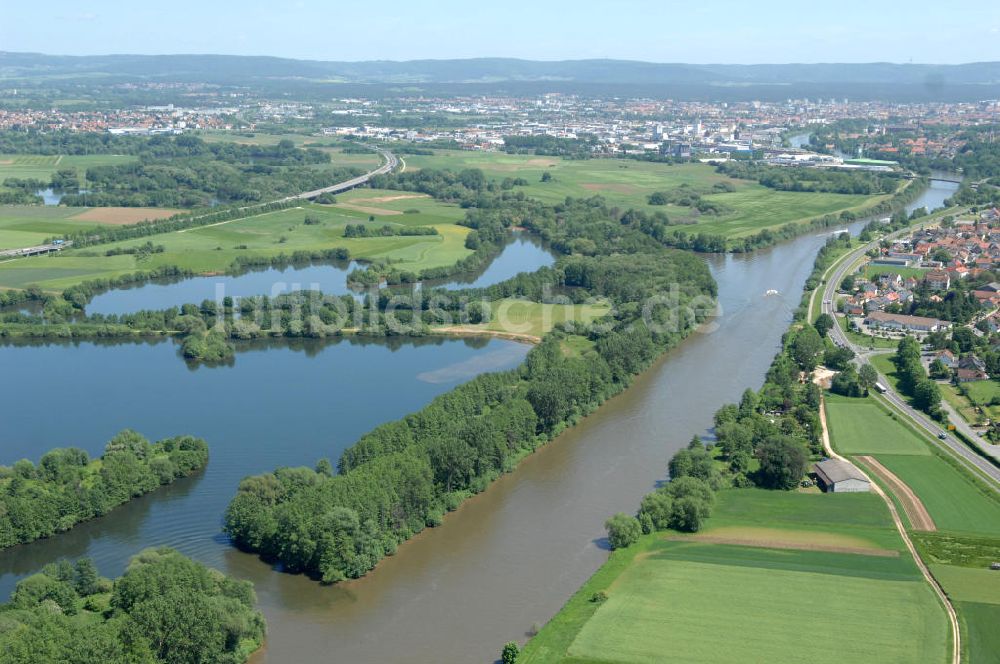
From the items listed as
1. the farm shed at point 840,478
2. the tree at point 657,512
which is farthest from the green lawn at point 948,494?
the tree at point 657,512

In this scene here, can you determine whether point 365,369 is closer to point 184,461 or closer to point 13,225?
point 184,461

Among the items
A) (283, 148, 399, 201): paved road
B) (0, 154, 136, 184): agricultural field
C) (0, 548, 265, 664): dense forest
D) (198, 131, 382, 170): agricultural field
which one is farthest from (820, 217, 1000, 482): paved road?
(0, 154, 136, 184): agricultural field

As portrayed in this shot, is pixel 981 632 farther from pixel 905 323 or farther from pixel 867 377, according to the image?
pixel 905 323

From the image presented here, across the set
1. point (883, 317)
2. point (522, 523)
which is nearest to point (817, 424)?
point (522, 523)

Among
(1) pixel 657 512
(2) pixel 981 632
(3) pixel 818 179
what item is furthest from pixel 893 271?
(2) pixel 981 632

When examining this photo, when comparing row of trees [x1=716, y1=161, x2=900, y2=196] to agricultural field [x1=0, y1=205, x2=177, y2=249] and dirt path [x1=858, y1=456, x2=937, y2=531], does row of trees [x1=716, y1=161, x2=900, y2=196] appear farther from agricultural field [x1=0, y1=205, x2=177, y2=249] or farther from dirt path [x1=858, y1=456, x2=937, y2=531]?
dirt path [x1=858, y1=456, x2=937, y2=531]

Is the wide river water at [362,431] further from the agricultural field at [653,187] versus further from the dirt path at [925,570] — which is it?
the agricultural field at [653,187]
